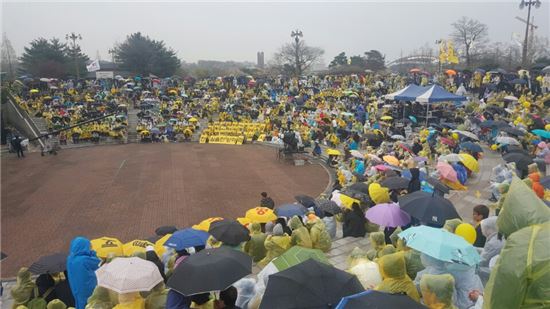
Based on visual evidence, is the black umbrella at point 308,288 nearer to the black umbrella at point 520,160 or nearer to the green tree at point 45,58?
the black umbrella at point 520,160

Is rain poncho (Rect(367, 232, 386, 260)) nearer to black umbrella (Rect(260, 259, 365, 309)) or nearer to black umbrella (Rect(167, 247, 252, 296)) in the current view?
black umbrella (Rect(167, 247, 252, 296))

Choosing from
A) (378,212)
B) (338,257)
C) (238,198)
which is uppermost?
(378,212)

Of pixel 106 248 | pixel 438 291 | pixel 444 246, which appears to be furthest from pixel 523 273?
pixel 106 248

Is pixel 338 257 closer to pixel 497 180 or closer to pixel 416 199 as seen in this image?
pixel 416 199

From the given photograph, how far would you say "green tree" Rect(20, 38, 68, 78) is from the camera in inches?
1928

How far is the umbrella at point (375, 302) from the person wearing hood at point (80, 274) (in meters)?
4.55

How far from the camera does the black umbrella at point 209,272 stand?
15.7 feet

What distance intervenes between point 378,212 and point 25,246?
10093mm

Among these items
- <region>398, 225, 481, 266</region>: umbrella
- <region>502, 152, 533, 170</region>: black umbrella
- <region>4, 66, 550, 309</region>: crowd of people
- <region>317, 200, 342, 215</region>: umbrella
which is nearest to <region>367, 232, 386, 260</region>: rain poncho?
<region>4, 66, 550, 309</region>: crowd of people

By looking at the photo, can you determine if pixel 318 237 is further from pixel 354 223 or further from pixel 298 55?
pixel 298 55

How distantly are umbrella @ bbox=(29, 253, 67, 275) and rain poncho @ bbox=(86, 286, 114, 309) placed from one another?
1960 millimetres

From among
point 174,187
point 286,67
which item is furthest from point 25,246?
point 286,67

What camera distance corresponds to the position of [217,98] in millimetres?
37969

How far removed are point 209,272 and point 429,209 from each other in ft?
14.0
